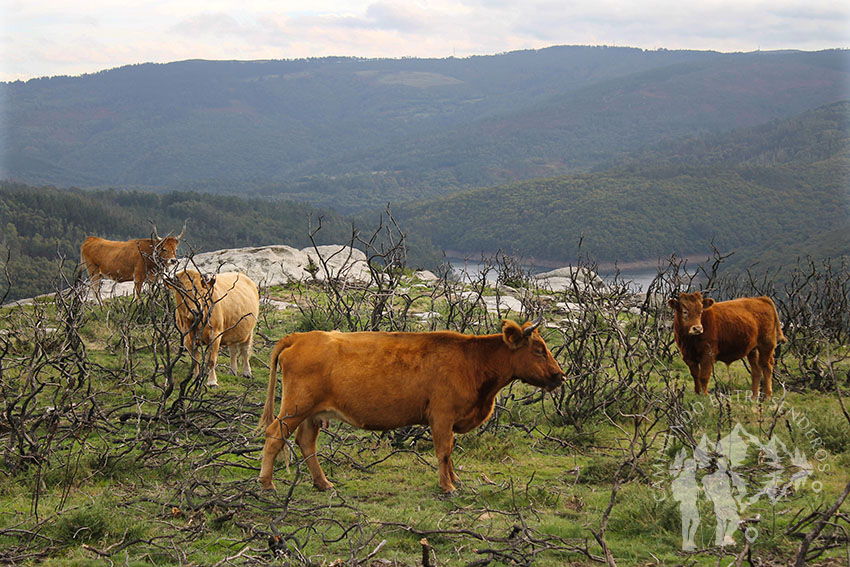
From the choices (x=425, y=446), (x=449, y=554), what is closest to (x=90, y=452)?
(x=425, y=446)

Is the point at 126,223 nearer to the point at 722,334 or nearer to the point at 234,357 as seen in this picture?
the point at 234,357

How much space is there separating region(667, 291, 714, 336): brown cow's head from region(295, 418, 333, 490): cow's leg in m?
5.32

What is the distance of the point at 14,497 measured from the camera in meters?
6.05

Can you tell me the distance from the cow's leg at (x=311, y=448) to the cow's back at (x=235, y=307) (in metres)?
3.93

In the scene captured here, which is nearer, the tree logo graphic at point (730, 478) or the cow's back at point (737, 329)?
the tree logo graphic at point (730, 478)

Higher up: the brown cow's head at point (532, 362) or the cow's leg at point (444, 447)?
the brown cow's head at point (532, 362)

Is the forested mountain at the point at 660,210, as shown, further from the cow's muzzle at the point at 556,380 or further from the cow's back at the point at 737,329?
the cow's muzzle at the point at 556,380

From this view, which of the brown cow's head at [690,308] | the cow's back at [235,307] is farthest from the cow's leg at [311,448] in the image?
the brown cow's head at [690,308]

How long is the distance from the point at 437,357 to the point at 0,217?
175ft

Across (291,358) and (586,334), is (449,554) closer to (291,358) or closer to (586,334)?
(291,358)

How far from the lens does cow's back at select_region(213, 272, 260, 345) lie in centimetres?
1054

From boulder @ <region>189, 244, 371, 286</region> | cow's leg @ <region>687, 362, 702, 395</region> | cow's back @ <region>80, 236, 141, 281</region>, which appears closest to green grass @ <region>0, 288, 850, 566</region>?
cow's leg @ <region>687, 362, 702, 395</region>

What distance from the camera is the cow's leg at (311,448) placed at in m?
6.48

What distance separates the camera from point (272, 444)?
249 inches
